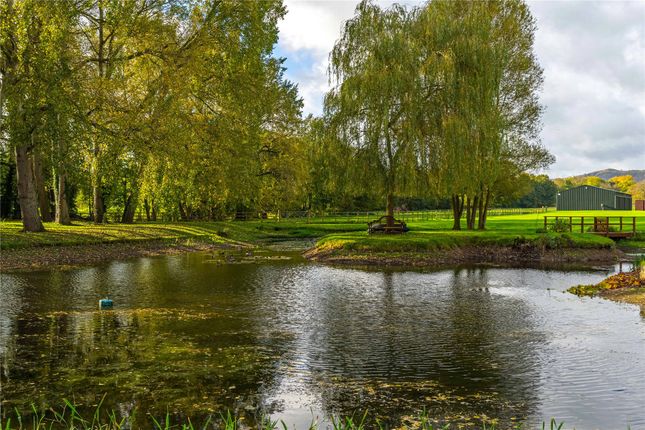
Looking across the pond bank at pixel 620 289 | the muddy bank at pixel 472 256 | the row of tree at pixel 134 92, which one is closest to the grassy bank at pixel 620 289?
the pond bank at pixel 620 289

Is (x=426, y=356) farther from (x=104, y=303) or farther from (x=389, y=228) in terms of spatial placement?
(x=389, y=228)

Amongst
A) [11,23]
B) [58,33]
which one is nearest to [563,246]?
[58,33]

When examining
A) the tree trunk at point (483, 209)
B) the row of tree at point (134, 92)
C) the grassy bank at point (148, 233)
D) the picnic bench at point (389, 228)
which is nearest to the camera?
the row of tree at point (134, 92)

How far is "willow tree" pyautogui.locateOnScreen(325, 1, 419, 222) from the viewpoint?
108 feet

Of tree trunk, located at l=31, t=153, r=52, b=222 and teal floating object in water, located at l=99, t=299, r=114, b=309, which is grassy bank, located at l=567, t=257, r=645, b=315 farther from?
tree trunk, located at l=31, t=153, r=52, b=222

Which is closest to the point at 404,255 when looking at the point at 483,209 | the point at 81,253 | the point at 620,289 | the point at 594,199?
the point at 620,289

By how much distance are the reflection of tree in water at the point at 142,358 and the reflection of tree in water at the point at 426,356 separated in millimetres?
1506

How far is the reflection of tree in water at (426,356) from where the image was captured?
28.7ft

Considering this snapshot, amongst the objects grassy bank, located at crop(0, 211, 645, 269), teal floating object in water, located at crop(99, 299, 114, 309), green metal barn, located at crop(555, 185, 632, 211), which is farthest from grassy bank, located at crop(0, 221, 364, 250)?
green metal barn, located at crop(555, 185, 632, 211)

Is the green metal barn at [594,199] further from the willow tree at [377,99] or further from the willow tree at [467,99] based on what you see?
the willow tree at [377,99]

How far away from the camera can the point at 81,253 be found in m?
28.8

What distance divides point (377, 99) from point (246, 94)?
10.0 meters

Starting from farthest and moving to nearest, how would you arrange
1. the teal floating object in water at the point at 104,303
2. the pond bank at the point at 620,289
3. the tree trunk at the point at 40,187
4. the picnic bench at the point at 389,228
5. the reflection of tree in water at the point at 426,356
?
the tree trunk at the point at 40,187 < the picnic bench at the point at 389,228 < the pond bank at the point at 620,289 < the teal floating object in water at the point at 104,303 < the reflection of tree in water at the point at 426,356

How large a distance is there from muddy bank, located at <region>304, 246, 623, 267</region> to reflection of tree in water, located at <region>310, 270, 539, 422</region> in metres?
10.2
